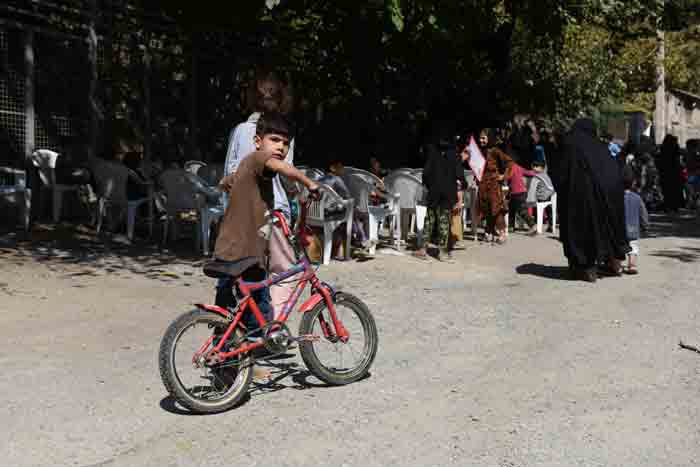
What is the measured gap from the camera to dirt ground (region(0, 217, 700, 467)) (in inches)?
195

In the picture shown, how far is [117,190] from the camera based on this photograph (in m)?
13.4

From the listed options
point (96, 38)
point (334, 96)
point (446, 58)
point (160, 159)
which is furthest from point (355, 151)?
point (96, 38)

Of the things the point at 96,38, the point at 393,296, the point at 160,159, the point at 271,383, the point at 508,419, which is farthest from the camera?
the point at 160,159

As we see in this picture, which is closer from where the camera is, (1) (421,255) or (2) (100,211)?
(1) (421,255)

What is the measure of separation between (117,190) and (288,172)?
8177 mm

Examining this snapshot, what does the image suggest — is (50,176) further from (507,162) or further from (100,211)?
(507,162)

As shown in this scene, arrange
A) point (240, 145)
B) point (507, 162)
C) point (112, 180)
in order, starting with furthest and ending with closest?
1. point (507, 162)
2. point (112, 180)
3. point (240, 145)

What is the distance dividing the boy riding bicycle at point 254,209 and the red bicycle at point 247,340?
0.20 ft

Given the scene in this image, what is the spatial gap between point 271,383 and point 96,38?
32.8 ft

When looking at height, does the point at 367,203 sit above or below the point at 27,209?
above

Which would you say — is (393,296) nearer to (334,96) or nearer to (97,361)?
(97,361)

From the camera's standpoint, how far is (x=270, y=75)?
667cm

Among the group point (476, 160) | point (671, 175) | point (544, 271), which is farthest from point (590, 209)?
point (671, 175)

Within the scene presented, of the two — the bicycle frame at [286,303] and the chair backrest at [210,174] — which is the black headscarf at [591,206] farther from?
the bicycle frame at [286,303]
